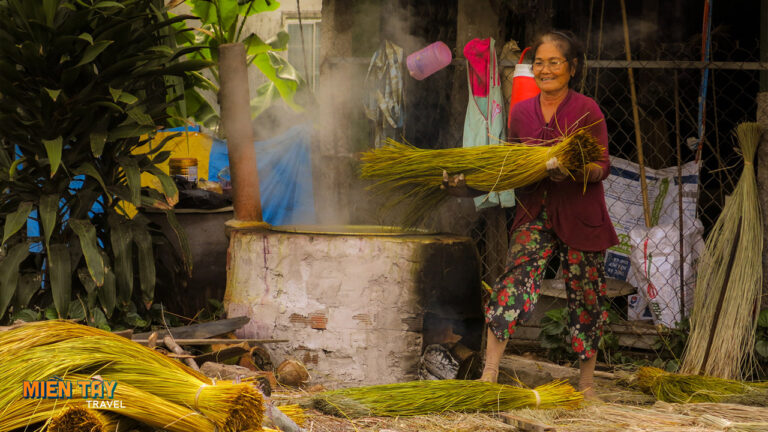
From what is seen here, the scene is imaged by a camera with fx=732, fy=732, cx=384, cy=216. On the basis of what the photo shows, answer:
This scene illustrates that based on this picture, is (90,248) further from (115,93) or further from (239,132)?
(239,132)

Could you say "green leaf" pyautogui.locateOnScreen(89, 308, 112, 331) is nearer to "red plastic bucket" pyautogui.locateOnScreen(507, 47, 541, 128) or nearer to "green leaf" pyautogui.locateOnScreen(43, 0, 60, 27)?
"green leaf" pyautogui.locateOnScreen(43, 0, 60, 27)

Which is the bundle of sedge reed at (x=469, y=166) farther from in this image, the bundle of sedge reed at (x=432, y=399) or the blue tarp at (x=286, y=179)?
the blue tarp at (x=286, y=179)

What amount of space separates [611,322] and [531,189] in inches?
67.7

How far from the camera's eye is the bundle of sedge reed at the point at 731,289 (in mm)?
4125

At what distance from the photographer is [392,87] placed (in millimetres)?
5176

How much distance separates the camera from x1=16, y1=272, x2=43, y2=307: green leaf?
13.4ft

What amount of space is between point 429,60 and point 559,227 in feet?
6.39

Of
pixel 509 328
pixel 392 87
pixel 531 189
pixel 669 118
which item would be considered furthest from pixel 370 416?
pixel 669 118

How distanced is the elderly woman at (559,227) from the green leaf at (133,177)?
1.74 meters

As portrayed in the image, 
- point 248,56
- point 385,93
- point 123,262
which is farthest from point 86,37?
point 248,56

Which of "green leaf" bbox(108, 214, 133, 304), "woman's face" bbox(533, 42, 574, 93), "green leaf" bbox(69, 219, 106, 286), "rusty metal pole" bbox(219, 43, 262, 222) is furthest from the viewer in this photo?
"rusty metal pole" bbox(219, 43, 262, 222)

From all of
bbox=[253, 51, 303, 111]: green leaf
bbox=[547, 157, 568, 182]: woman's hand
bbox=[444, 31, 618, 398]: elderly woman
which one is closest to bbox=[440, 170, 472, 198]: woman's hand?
bbox=[444, 31, 618, 398]: elderly woman

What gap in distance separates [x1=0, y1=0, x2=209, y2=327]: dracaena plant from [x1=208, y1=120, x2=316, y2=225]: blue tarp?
2.41 metres

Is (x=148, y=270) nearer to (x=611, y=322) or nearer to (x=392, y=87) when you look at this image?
(x=392, y=87)
